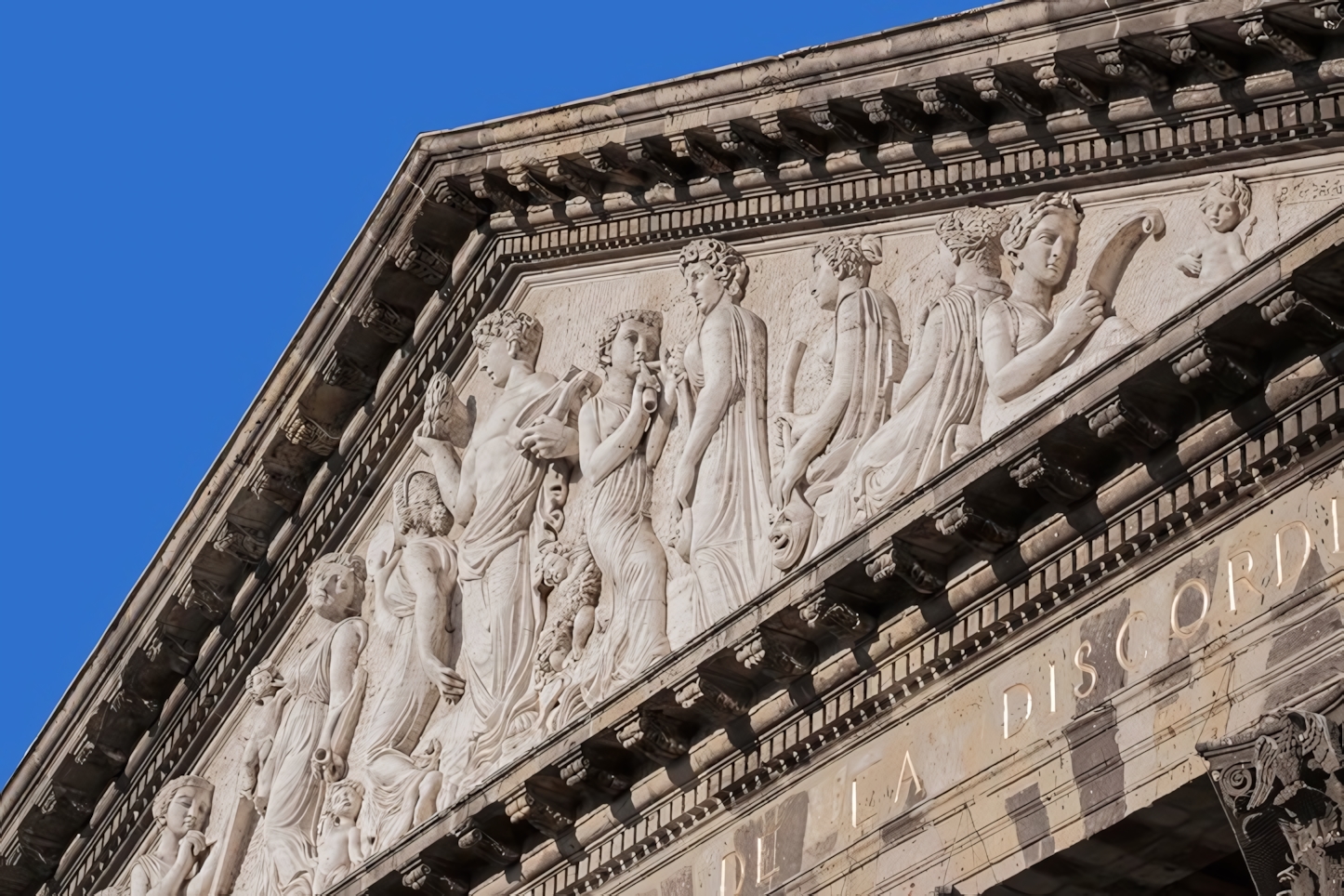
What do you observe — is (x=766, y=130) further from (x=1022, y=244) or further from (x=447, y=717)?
(x=447, y=717)

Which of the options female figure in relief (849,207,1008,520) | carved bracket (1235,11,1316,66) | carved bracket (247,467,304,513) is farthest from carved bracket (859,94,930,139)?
carved bracket (247,467,304,513)

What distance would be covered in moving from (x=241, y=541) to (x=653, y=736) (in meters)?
5.25

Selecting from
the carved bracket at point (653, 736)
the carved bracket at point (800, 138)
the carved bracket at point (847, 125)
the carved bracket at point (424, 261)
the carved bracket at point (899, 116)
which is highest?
the carved bracket at point (424, 261)

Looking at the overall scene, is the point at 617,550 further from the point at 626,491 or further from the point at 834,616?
the point at 834,616

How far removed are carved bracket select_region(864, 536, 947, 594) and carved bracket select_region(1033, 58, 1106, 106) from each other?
2.33m

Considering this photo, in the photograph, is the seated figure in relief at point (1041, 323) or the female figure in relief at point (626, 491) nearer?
the seated figure in relief at point (1041, 323)

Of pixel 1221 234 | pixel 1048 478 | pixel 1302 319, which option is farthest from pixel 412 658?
pixel 1302 319

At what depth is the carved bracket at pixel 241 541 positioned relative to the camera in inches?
807

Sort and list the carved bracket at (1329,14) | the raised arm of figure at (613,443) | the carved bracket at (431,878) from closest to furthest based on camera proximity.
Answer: the carved bracket at (1329,14) < the carved bracket at (431,878) < the raised arm of figure at (613,443)

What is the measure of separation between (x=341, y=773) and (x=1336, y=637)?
757cm

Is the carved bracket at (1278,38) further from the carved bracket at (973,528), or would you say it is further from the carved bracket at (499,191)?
the carved bracket at (499,191)

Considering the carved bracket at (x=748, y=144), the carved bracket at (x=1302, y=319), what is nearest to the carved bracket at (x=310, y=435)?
the carved bracket at (x=748, y=144)

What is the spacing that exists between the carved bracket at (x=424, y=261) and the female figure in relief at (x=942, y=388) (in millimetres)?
4636

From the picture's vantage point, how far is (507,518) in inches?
715
